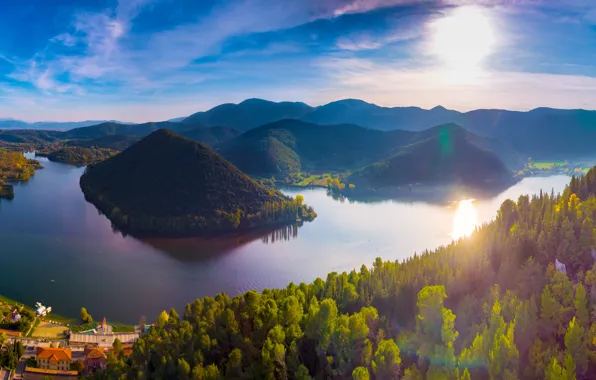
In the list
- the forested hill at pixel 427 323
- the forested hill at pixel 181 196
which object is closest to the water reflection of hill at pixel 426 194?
the forested hill at pixel 181 196

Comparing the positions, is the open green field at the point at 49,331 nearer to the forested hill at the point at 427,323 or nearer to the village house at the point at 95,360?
the village house at the point at 95,360

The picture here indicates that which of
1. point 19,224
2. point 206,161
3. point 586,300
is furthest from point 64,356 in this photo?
point 206,161

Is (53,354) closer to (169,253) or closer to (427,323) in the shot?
(427,323)

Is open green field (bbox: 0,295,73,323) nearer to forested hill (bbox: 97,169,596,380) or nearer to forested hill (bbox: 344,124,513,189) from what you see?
forested hill (bbox: 97,169,596,380)

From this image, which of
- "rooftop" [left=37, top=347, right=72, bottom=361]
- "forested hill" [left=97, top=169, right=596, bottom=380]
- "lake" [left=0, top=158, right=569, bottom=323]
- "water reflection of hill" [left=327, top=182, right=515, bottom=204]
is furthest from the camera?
"water reflection of hill" [left=327, top=182, right=515, bottom=204]

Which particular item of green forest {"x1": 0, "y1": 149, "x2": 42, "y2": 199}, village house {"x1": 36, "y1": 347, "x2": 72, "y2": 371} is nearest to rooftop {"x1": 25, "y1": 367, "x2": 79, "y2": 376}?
village house {"x1": 36, "y1": 347, "x2": 72, "y2": 371}
